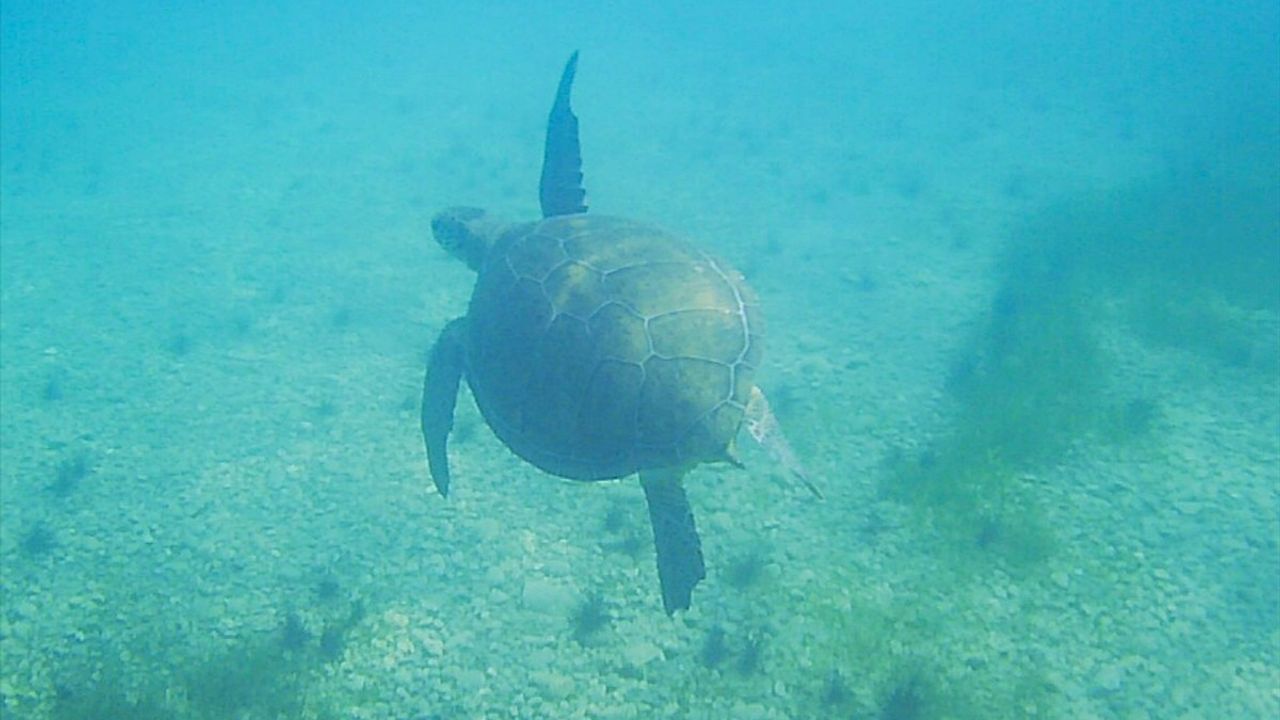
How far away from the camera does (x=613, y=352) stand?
4195 millimetres

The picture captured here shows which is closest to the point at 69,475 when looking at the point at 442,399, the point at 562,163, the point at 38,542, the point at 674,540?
the point at 38,542

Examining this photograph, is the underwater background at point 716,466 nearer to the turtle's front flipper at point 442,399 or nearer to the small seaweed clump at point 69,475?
the small seaweed clump at point 69,475

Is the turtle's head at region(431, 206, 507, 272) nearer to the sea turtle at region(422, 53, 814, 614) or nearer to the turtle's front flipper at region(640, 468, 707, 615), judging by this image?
the sea turtle at region(422, 53, 814, 614)

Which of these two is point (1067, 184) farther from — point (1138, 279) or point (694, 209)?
point (694, 209)

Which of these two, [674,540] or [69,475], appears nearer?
[674,540]

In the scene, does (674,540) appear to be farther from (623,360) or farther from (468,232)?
(468,232)

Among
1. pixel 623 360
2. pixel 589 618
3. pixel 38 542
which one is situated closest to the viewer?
pixel 623 360

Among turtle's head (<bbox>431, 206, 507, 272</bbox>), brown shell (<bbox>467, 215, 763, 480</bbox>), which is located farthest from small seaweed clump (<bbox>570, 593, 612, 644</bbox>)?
turtle's head (<bbox>431, 206, 507, 272</bbox>)

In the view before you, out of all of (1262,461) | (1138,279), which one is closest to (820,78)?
(1138,279)

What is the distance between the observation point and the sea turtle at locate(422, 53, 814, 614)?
4.14 m

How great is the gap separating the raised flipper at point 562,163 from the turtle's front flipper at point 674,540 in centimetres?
332

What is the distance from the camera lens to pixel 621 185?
16422 mm

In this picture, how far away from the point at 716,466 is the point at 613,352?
3.65 meters

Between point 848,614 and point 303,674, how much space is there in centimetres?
426
